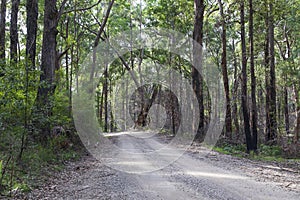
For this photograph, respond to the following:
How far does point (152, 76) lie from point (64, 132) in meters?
26.6

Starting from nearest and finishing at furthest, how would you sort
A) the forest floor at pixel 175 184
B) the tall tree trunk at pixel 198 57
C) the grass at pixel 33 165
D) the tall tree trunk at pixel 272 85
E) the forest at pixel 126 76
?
the forest floor at pixel 175 184, the grass at pixel 33 165, the forest at pixel 126 76, the tall tree trunk at pixel 198 57, the tall tree trunk at pixel 272 85

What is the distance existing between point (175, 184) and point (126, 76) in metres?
37.2

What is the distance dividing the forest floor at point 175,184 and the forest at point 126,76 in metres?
0.76

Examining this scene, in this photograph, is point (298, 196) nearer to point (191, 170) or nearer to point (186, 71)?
point (191, 170)

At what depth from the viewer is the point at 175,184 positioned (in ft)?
22.6

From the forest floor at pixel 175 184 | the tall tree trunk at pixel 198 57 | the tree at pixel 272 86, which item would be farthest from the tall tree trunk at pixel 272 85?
the forest floor at pixel 175 184

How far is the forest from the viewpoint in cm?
822

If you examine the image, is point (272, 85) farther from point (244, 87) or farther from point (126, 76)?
point (126, 76)

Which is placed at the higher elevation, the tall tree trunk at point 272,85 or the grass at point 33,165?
the tall tree trunk at point 272,85

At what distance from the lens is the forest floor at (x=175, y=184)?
610cm

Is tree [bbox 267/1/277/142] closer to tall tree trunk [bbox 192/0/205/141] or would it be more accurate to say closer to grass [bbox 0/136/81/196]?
tall tree trunk [bbox 192/0/205/141]

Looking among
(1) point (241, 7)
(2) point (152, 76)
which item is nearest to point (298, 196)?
(1) point (241, 7)

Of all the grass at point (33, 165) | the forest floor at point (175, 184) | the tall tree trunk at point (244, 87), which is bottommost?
the forest floor at point (175, 184)

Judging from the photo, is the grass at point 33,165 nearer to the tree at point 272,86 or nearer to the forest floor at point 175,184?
the forest floor at point 175,184
